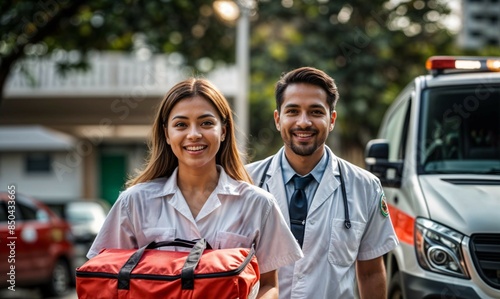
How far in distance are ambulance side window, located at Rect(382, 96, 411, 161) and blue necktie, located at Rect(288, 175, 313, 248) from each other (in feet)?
6.94

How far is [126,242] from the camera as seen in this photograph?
121 inches

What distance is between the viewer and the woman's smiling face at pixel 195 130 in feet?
10.1

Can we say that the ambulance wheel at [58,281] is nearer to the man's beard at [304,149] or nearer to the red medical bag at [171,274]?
the man's beard at [304,149]

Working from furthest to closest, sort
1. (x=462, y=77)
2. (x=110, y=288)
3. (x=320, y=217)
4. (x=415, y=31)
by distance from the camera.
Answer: (x=415, y=31)
(x=462, y=77)
(x=320, y=217)
(x=110, y=288)

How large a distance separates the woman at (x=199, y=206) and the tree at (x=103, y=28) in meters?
6.34

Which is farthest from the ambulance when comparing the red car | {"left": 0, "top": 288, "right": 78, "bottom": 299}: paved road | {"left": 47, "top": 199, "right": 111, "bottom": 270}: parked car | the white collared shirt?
{"left": 47, "top": 199, "right": 111, "bottom": 270}: parked car

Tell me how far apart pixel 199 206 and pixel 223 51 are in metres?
11.2

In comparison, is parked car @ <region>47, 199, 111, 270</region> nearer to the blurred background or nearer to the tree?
the blurred background

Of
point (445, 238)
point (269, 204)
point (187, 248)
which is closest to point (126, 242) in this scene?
point (187, 248)

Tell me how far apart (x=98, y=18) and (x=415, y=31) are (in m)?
7.67

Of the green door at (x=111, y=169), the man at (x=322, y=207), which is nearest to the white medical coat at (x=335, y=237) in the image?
the man at (x=322, y=207)

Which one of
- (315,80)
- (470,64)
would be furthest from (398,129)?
(315,80)

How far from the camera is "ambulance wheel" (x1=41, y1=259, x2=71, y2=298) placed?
10.8m

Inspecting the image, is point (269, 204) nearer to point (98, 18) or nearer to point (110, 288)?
point (110, 288)
